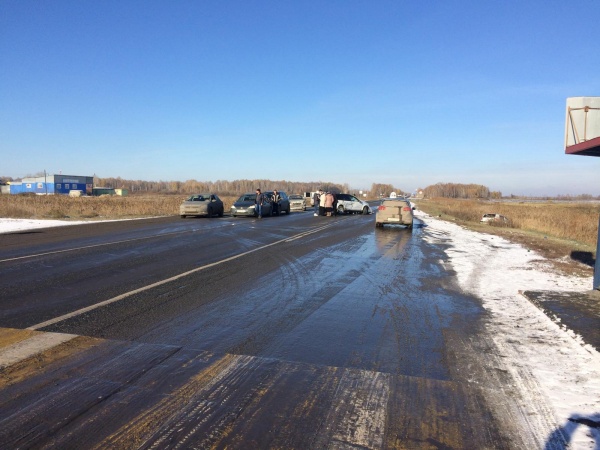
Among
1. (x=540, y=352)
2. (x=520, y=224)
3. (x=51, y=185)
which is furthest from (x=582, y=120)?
(x=51, y=185)

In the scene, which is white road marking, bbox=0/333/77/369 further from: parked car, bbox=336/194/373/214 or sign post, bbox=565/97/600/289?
Result: parked car, bbox=336/194/373/214

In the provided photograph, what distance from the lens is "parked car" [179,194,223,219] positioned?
28453mm

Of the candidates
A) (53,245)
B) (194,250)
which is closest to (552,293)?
(194,250)

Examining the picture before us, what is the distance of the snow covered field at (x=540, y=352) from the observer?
3.50m

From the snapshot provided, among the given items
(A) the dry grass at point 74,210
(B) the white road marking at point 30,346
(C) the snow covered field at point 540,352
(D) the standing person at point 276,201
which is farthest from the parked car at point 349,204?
(B) the white road marking at point 30,346

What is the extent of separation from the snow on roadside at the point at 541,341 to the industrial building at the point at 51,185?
4539 inches

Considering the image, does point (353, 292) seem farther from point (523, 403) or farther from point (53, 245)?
point (53, 245)

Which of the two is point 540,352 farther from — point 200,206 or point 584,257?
point 200,206

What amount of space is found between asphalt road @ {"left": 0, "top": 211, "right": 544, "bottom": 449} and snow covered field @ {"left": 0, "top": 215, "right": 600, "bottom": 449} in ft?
0.87

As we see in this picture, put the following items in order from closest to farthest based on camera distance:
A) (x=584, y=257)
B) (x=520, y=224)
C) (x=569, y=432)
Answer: (x=569, y=432) → (x=584, y=257) → (x=520, y=224)

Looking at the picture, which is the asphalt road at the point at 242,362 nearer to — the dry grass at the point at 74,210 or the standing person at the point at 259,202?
the standing person at the point at 259,202

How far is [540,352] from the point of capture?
4.96 meters

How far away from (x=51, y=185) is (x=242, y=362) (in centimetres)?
12419

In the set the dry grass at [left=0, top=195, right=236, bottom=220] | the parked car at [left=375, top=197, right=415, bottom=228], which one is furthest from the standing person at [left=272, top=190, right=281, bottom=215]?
the parked car at [left=375, top=197, right=415, bottom=228]
